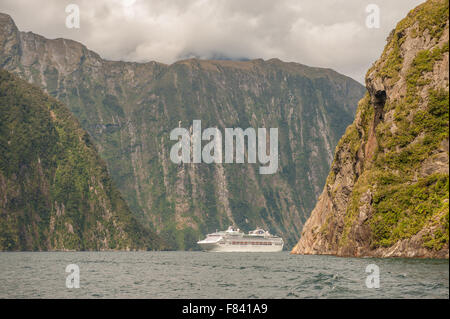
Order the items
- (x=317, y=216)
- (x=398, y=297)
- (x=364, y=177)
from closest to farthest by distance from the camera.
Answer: (x=398, y=297)
(x=364, y=177)
(x=317, y=216)

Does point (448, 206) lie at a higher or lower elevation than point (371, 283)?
higher

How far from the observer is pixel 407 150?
102m

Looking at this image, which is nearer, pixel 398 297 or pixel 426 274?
pixel 398 297

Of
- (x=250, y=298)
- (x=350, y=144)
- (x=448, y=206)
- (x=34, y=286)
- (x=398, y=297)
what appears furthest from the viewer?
(x=350, y=144)

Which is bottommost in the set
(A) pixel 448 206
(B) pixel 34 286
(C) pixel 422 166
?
(B) pixel 34 286

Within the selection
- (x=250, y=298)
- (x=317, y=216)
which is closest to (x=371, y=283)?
(x=250, y=298)

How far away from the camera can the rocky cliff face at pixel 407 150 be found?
302 feet

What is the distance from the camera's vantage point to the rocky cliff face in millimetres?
92062

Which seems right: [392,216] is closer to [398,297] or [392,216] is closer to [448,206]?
[448,206]

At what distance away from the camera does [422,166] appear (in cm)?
9881
